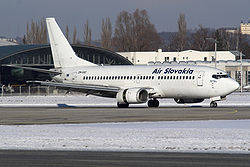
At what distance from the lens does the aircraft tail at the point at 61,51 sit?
191 feet

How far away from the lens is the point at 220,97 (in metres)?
A: 50.0

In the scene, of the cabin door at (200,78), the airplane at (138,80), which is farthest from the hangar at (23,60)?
the cabin door at (200,78)

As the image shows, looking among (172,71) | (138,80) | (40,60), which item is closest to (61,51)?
(138,80)

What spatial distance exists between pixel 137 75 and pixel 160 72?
2207mm

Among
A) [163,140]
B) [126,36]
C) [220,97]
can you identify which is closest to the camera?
[163,140]

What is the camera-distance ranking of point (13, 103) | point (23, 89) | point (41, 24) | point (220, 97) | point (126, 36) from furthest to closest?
point (126, 36) → point (41, 24) → point (23, 89) → point (13, 103) → point (220, 97)

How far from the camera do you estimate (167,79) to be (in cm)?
5141

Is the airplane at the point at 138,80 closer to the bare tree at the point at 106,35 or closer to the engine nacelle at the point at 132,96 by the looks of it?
the engine nacelle at the point at 132,96

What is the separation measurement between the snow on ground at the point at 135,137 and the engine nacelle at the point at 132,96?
2061cm

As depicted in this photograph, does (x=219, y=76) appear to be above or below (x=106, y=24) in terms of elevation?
below

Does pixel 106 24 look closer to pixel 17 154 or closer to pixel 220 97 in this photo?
pixel 220 97

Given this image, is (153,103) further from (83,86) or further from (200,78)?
(83,86)

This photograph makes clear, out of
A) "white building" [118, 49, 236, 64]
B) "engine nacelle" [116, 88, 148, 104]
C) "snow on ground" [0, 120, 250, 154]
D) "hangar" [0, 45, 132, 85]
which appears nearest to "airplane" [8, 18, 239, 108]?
"engine nacelle" [116, 88, 148, 104]

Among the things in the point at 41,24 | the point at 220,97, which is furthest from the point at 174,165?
the point at 41,24
